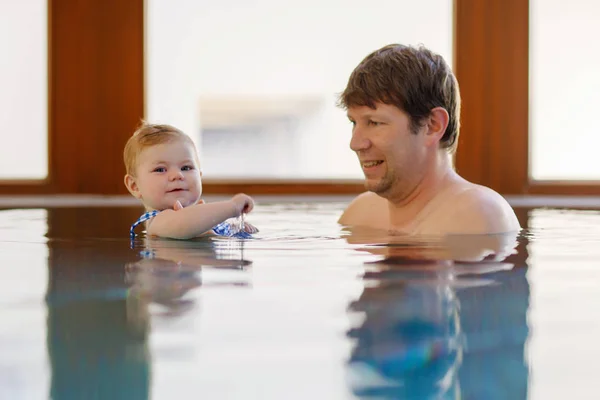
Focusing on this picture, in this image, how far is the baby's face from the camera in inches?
92.1

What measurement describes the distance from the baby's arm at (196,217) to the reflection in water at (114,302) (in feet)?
0.14

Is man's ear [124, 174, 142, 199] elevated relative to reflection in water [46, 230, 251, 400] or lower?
elevated

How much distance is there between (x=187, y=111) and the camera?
17.0 ft

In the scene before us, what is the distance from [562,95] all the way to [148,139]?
3457mm

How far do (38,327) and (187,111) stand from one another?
4136mm

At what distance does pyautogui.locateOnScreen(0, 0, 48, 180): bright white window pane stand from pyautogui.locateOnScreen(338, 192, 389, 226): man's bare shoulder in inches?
107

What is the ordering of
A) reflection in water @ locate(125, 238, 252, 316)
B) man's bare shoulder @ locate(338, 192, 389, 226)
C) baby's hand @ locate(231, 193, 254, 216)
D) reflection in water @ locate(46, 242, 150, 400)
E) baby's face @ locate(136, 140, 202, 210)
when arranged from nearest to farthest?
reflection in water @ locate(46, 242, 150, 400), reflection in water @ locate(125, 238, 252, 316), baby's hand @ locate(231, 193, 254, 216), baby's face @ locate(136, 140, 202, 210), man's bare shoulder @ locate(338, 192, 389, 226)

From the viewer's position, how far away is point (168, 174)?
7.72 ft

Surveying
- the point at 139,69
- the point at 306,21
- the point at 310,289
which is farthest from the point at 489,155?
the point at 310,289

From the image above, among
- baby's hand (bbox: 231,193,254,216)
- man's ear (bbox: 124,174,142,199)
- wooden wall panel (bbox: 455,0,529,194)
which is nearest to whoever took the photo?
baby's hand (bbox: 231,193,254,216)

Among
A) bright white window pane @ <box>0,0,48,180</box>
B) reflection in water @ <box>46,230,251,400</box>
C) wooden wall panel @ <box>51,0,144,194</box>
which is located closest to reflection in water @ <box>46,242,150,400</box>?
reflection in water @ <box>46,230,251,400</box>

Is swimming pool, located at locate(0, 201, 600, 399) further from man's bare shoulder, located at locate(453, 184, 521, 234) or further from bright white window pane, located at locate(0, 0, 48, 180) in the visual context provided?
bright white window pane, located at locate(0, 0, 48, 180)

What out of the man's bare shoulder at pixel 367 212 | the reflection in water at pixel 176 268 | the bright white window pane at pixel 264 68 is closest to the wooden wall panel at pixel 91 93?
the bright white window pane at pixel 264 68

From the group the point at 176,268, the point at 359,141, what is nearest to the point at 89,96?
the point at 359,141
